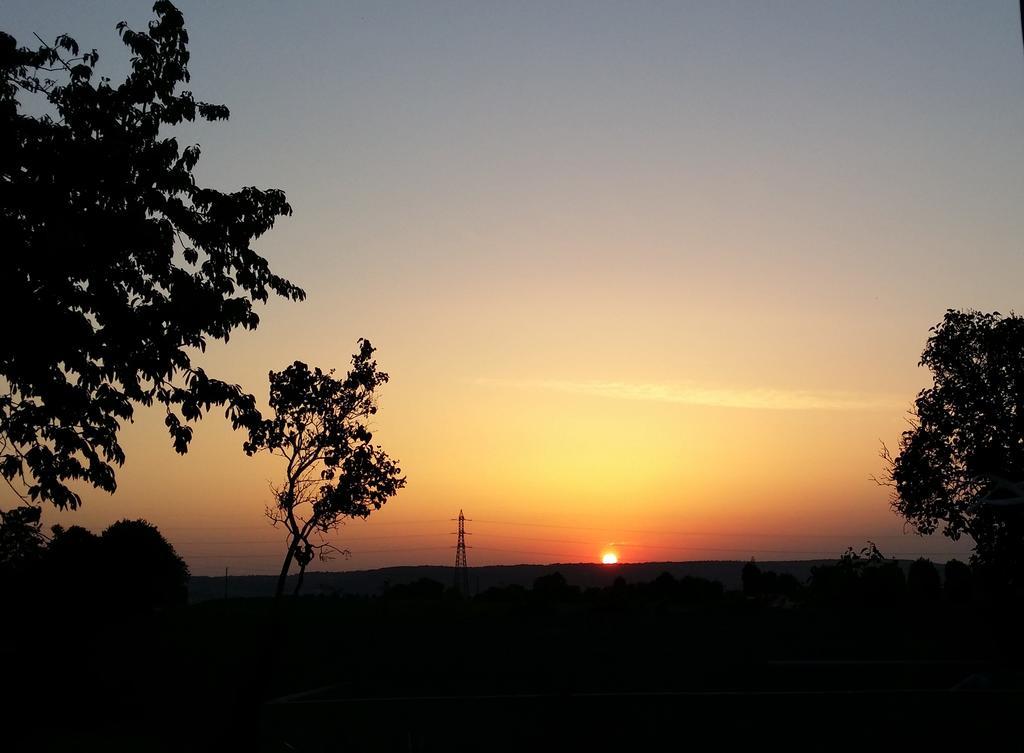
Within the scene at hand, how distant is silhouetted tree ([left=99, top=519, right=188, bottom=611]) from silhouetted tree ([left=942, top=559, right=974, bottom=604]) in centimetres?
4613

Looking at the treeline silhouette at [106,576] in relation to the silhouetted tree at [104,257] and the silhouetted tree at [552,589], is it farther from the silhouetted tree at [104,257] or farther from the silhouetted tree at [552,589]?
the silhouetted tree at [552,589]

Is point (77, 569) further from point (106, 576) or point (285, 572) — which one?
point (285, 572)

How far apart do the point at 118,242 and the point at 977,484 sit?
38.0 metres

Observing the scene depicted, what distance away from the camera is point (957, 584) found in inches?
2452

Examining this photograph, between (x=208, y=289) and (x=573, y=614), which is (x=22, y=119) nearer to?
(x=208, y=289)

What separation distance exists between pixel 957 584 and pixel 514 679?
3612 cm

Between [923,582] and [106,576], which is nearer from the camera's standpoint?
[106,576]

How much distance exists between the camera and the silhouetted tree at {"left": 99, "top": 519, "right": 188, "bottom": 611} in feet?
200

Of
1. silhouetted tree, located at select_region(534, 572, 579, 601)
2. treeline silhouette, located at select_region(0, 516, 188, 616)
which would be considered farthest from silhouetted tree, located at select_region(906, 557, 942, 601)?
treeline silhouette, located at select_region(0, 516, 188, 616)

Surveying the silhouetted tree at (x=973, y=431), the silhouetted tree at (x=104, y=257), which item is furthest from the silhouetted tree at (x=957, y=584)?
the silhouetted tree at (x=104, y=257)

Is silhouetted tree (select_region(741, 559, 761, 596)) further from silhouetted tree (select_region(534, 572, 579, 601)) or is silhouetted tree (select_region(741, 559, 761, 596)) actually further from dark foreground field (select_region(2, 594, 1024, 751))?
dark foreground field (select_region(2, 594, 1024, 751))

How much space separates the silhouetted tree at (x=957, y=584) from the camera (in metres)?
59.8

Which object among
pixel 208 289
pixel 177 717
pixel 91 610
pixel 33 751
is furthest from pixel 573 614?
pixel 208 289

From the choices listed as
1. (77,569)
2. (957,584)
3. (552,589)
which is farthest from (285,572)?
(552,589)
